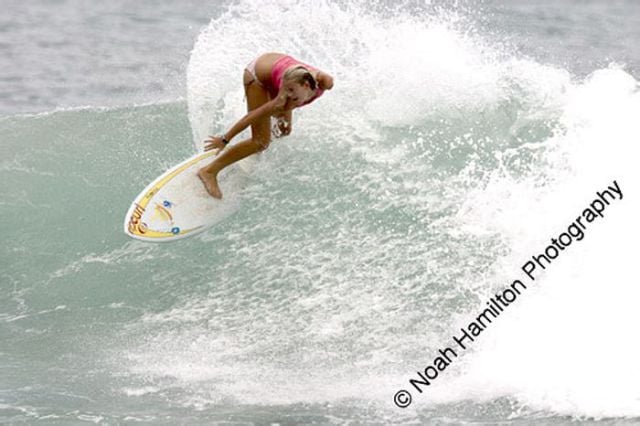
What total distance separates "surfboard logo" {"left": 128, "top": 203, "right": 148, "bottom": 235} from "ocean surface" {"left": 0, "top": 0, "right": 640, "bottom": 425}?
2.24 feet

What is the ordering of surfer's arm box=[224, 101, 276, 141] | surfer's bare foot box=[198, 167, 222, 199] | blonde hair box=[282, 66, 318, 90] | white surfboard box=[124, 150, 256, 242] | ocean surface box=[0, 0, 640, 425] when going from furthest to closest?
surfer's bare foot box=[198, 167, 222, 199] → white surfboard box=[124, 150, 256, 242] → surfer's arm box=[224, 101, 276, 141] → blonde hair box=[282, 66, 318, 90] → ocean surface box=[0, 0, 640, 425]

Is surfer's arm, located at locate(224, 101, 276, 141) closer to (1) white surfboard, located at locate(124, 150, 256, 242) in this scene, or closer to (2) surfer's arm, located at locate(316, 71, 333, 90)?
(2) surfer's arm, located at locate(316, 71, 333, 90)

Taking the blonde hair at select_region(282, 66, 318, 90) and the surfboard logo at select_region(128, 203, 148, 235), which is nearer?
the blonde hair at select_region(282, 66, 318, 90)

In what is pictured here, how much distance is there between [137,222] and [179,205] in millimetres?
389

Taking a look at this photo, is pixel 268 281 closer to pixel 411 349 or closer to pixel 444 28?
pixel 411 349


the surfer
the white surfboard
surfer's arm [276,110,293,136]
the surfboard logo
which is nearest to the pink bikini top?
the surfer

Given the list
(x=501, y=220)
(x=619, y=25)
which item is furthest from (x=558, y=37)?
(x=501, y=220)

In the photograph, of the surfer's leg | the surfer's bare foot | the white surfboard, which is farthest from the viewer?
the surfer's bare foot

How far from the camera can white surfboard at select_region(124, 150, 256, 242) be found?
906cm

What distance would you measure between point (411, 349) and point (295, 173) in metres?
2.56

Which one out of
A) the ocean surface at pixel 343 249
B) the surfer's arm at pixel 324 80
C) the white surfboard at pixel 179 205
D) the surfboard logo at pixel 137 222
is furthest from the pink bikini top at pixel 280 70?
the surfboard logo at pixel 137 222

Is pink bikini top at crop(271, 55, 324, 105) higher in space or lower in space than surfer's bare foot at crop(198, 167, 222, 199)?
higher

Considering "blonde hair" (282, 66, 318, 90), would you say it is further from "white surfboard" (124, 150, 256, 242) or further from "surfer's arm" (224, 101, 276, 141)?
"white surfboard" (124, 150, 256, 242)

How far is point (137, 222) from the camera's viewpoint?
29.6 feet
